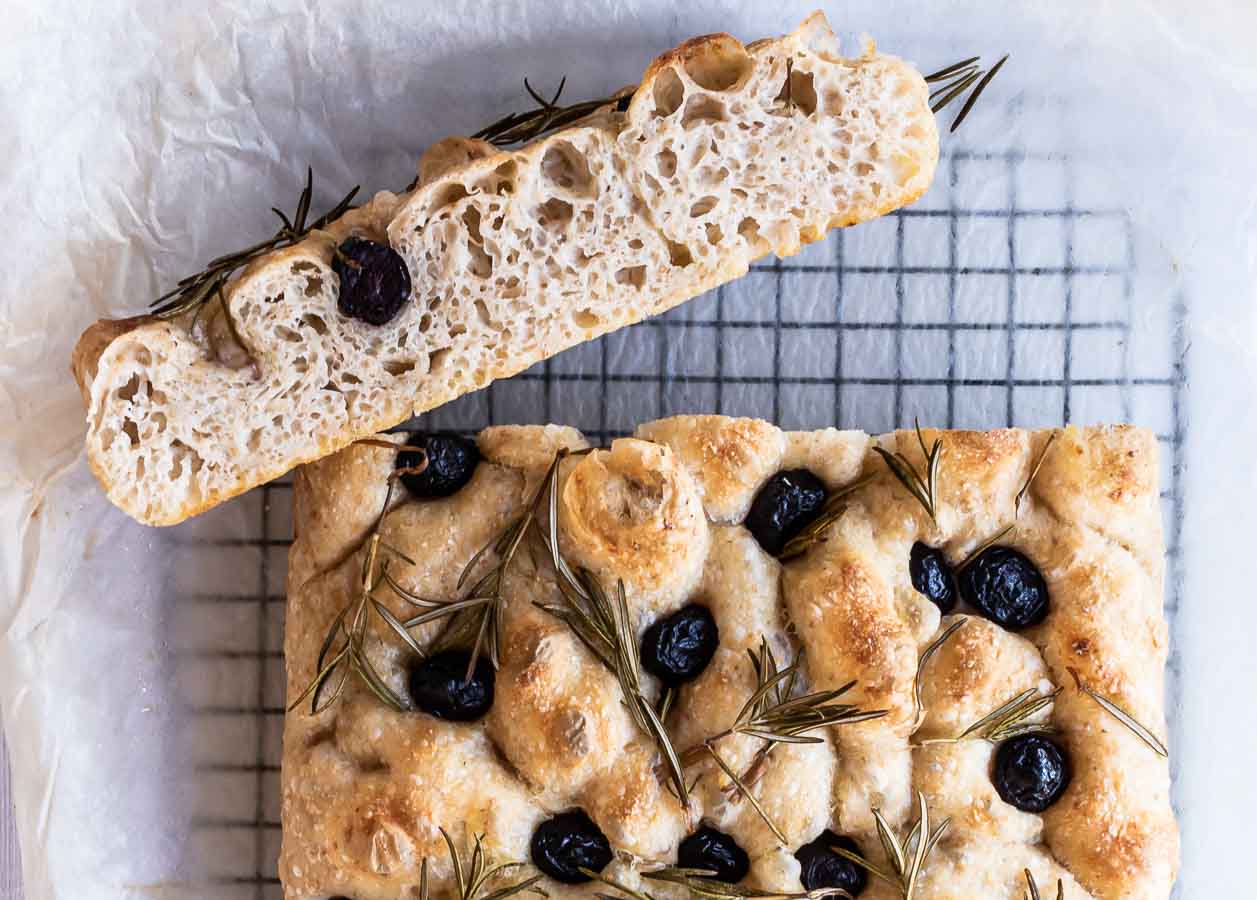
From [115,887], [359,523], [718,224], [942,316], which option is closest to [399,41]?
[718,224]

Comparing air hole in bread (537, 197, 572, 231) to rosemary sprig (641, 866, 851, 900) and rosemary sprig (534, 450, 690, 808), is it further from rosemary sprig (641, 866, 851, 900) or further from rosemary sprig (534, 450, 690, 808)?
rosemary sprig (641, 866, 851, 900)

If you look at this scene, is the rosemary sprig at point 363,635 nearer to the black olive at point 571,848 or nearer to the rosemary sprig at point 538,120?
the black olive at point 571,848

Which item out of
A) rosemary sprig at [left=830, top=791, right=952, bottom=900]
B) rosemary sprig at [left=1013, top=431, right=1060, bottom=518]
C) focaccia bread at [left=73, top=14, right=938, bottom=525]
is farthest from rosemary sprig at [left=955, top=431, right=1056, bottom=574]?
focaccia bread at [left=73, top=14, right=938, bottom=525]

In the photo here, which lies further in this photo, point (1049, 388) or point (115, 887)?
point (1049, 388)

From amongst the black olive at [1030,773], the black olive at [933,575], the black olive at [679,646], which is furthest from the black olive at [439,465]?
the black olive at [1030,773]

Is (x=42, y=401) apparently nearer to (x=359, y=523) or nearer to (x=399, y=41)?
(x=359, y=523)

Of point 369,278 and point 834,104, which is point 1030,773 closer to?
point 834,104

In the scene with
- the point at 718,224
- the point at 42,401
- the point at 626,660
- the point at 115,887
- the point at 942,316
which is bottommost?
the point at 115,887
